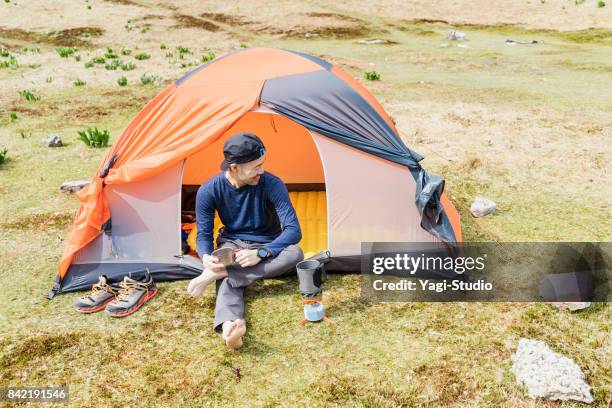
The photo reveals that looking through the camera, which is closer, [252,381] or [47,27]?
[252,381]

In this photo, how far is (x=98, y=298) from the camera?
4.35 m

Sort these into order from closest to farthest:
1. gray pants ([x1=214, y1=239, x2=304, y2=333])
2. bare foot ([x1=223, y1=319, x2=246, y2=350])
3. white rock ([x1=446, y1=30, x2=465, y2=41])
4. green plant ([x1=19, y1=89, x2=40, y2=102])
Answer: bare foot ([x1=223, y1=319, x2=246, y2=350])
gray pants ([x1=214, y1=239, x2=304, y2=333])
green plant ([x1=19, y1=89, x2=40, y2=102])
white rock ([x1=446, y1=30, x2=465, y2=41])

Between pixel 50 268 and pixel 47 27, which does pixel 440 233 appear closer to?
pixel 50 268

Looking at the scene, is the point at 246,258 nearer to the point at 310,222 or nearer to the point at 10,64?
the point at 310,222

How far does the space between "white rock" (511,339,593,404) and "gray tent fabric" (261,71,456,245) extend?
4.57 feet

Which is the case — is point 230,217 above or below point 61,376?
above

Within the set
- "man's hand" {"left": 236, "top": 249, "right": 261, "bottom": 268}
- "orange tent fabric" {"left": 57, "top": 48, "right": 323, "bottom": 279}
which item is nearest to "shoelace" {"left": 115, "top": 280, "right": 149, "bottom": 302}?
"orange tent fabric" {"left": 57, "top": 48, "right": 323, "bottom": 279}

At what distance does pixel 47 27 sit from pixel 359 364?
28.5m

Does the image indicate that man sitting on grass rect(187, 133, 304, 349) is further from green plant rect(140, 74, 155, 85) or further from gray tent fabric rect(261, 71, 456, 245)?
green plant rect(140, 74, 155, 85)

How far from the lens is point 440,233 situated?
461cm

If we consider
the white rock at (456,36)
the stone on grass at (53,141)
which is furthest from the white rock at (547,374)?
the white rock at (456,36)

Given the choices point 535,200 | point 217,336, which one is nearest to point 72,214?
point 217,336

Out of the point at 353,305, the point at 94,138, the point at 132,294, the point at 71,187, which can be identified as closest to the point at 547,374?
the point at 353,305

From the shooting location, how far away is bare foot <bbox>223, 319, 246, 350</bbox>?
3594 mm
